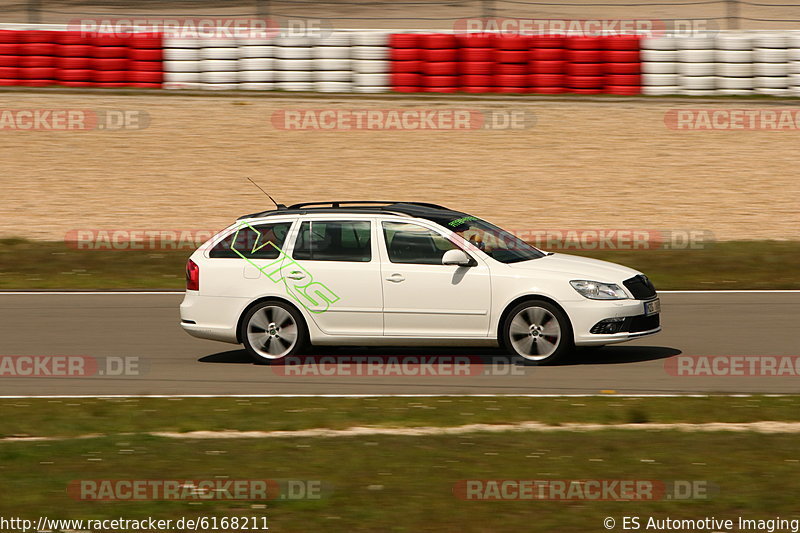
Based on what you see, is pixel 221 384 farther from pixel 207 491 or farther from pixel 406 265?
pixel 207 491

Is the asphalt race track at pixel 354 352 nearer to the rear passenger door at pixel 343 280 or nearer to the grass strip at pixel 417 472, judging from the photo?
the rear passenger door at pixel 343 280

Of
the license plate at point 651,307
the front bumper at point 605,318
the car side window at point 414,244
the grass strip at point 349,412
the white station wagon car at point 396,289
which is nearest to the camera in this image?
the grass strip at point 349,412

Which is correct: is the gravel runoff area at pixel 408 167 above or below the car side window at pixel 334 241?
above

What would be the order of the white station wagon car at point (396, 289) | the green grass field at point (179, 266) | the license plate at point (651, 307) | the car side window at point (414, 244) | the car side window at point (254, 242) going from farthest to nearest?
the green grass field at point (179, 266), the car side window at point (254, 242), the car side window at point (414, 244), the license plate at point (651, 307), the white station wagon car at point (396, 289)

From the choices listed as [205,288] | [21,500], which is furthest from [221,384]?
[21,500]

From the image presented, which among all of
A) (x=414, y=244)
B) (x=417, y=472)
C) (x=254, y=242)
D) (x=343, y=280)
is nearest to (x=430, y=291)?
(x=414, y=244)

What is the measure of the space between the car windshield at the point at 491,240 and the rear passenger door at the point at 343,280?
0.81 meters

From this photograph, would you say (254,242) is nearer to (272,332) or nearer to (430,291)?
(272,332)

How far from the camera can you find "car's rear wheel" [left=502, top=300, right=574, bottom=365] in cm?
1073

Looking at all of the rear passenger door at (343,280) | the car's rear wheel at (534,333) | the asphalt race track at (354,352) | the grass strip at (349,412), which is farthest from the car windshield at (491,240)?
the grass strip at (349,412)

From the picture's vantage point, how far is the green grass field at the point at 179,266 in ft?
53.2

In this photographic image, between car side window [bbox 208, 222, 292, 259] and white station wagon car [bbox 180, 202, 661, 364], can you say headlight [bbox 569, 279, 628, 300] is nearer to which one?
white station wagon car [bbox 180, 202, 661, 364]

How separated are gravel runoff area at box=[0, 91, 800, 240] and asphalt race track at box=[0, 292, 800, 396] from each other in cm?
412

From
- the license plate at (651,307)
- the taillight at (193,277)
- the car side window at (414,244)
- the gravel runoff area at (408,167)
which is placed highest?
the gravel runoff area at (408,167)
